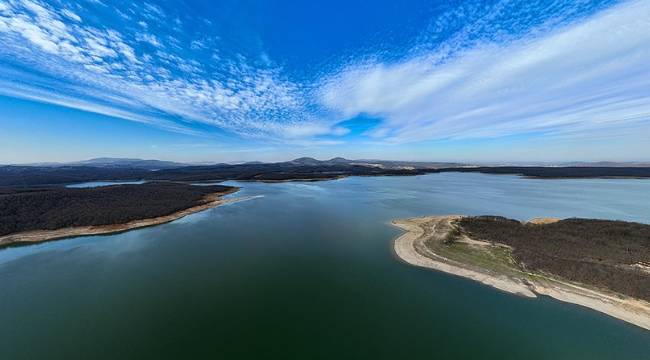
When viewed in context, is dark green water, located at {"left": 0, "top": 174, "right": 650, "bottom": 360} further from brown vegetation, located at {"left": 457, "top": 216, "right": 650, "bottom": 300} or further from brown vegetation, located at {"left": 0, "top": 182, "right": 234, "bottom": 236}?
brown vegetation, located at {"left": 0, "top": 182, "right": 234, "bottom": 236}

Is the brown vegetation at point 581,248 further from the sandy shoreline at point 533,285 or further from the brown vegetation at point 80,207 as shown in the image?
the brown vegetation at point 80,207

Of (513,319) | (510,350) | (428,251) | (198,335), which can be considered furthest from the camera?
(428,251)

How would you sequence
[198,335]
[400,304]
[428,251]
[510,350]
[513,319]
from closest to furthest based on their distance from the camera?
[510,350], [198,335], [513,319], [400,304], [428,251]

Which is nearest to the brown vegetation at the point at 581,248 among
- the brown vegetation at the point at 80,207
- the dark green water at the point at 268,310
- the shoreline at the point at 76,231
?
the dark green water at the point at 268,310

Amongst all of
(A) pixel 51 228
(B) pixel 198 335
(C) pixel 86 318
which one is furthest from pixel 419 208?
(A) pixel 51 228

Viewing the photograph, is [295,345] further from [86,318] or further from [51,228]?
[51,228]

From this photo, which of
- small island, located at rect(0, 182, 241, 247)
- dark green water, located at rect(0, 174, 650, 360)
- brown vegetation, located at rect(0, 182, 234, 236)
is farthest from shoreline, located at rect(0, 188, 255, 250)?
dark green water, located at rect(0, 174, 650, 360)

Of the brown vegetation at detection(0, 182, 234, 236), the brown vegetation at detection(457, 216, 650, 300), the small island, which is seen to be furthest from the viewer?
the brown vegetation at detection(0, 182, 234, 236)
